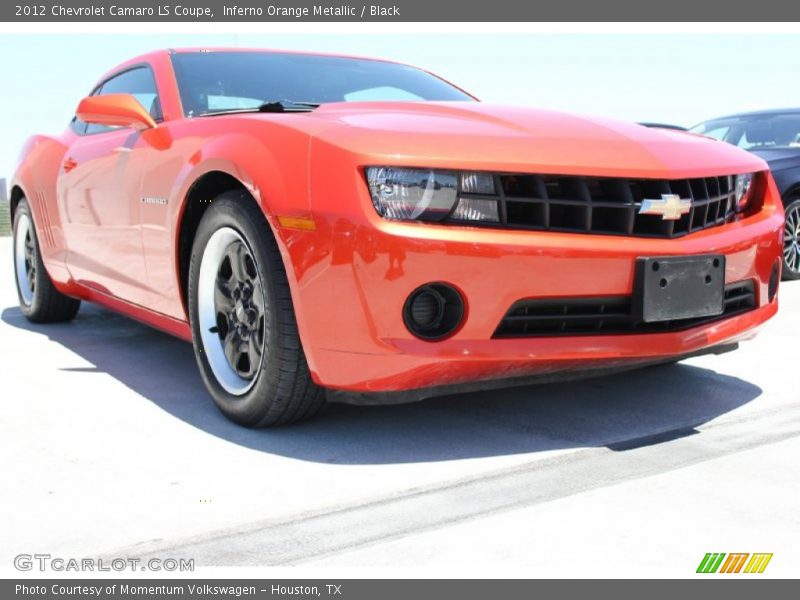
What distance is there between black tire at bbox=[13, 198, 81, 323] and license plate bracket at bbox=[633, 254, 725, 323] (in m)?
3.62

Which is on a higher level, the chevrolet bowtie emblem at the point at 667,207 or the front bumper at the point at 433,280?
the chevrolet bowtie emblem at the point at 667,207

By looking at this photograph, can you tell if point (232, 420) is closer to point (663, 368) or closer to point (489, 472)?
point (489, 472)

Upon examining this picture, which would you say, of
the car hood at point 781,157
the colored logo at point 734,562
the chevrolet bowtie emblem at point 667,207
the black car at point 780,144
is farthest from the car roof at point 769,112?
the colored logo at point 734,562

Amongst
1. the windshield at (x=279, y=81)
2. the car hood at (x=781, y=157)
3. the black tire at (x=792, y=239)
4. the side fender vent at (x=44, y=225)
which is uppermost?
the windshield at (x=279, y=81)

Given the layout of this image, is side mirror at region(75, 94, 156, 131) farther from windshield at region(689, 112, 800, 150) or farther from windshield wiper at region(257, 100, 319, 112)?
windshield at region(689, 112, 800, 150)

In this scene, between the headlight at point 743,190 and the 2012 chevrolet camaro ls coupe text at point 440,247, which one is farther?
the headlight at point 743,190

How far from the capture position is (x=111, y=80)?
5.11 meters

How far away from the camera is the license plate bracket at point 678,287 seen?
2881 mm

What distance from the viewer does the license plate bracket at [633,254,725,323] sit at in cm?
288

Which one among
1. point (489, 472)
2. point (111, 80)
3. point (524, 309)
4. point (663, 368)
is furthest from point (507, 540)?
point (111, 80)

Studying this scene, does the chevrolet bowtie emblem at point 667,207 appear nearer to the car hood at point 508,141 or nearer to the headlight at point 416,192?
the car hood at point 508,141

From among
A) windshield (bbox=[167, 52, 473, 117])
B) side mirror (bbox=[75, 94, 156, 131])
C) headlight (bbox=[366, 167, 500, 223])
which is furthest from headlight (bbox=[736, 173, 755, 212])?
side mirror (bbox=[75, 94, 156, 131])

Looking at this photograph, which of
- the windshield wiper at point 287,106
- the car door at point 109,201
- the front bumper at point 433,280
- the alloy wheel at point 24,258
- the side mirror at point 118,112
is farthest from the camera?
the alloy wheel at point 24,258

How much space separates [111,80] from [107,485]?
3.03 metres
